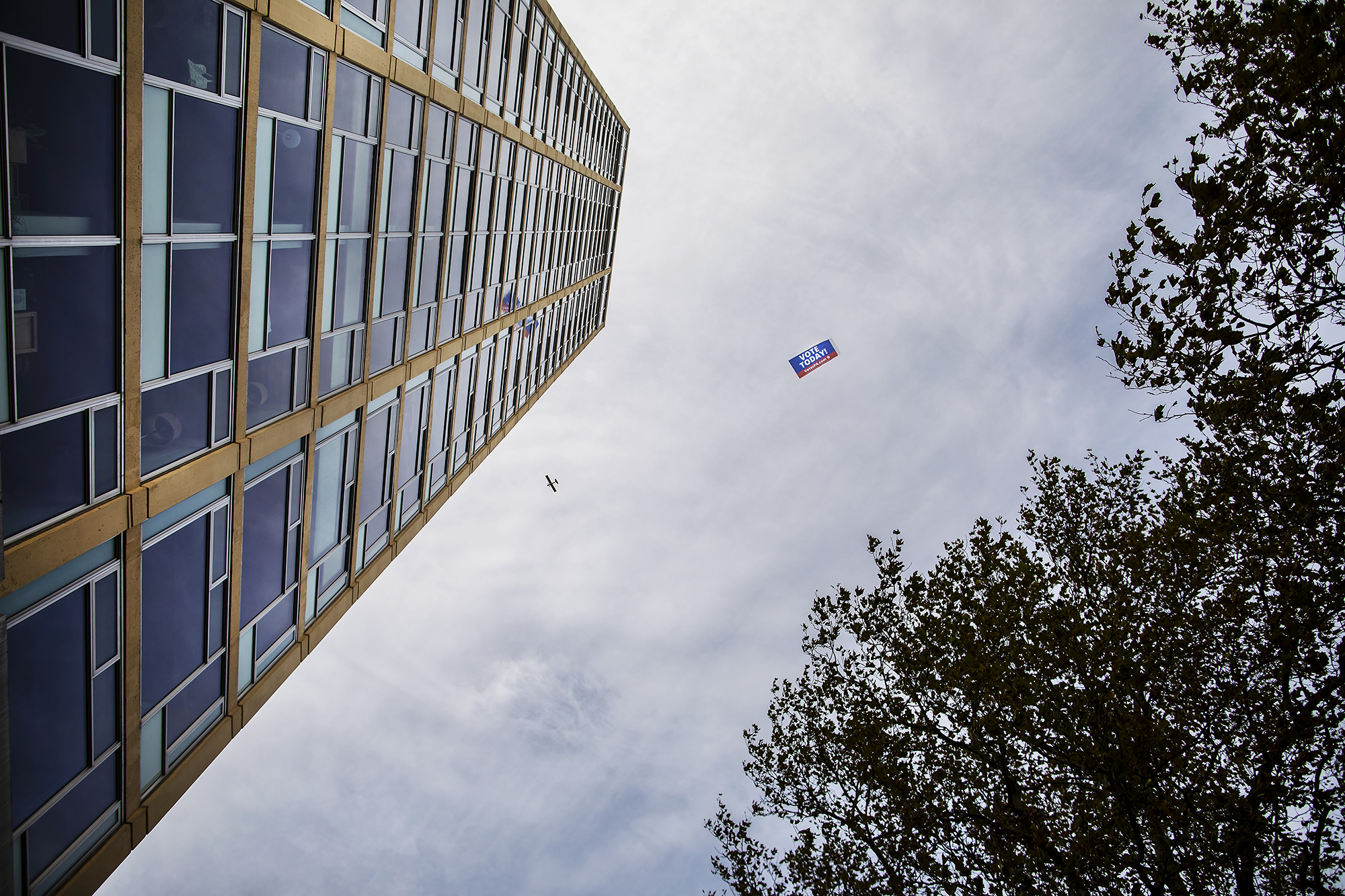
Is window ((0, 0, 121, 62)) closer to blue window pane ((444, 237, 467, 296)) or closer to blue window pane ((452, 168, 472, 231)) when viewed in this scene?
blue window pane ((444, 237, 467, 296))

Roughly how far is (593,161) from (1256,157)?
41.1m

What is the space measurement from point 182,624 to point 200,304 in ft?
19.0

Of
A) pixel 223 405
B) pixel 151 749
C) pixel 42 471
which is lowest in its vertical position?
pixel 151 749

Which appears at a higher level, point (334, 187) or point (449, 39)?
point (449, 39)

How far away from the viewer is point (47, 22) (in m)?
7.50

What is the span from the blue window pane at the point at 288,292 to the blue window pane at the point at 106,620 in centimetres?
529

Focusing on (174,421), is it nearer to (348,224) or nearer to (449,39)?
(348,224)

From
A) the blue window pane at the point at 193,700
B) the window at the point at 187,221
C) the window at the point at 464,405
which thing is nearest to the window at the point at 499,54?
the window at the point at 464,405

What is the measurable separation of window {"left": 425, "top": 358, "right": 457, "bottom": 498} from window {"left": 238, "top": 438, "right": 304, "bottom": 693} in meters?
→ 7.92

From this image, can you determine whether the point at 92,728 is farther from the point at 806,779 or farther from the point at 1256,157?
the point at 1256,157

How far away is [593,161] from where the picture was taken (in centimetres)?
4488

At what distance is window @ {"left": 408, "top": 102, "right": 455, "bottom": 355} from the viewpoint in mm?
18953

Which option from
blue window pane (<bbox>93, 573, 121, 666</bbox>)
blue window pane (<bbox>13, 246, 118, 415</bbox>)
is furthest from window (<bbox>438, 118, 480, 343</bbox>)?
blue window pane (<bbox>93, 573, 121, 666</bbox>)

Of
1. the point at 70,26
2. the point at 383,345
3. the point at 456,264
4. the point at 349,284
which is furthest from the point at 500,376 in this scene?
the point at 70,26
